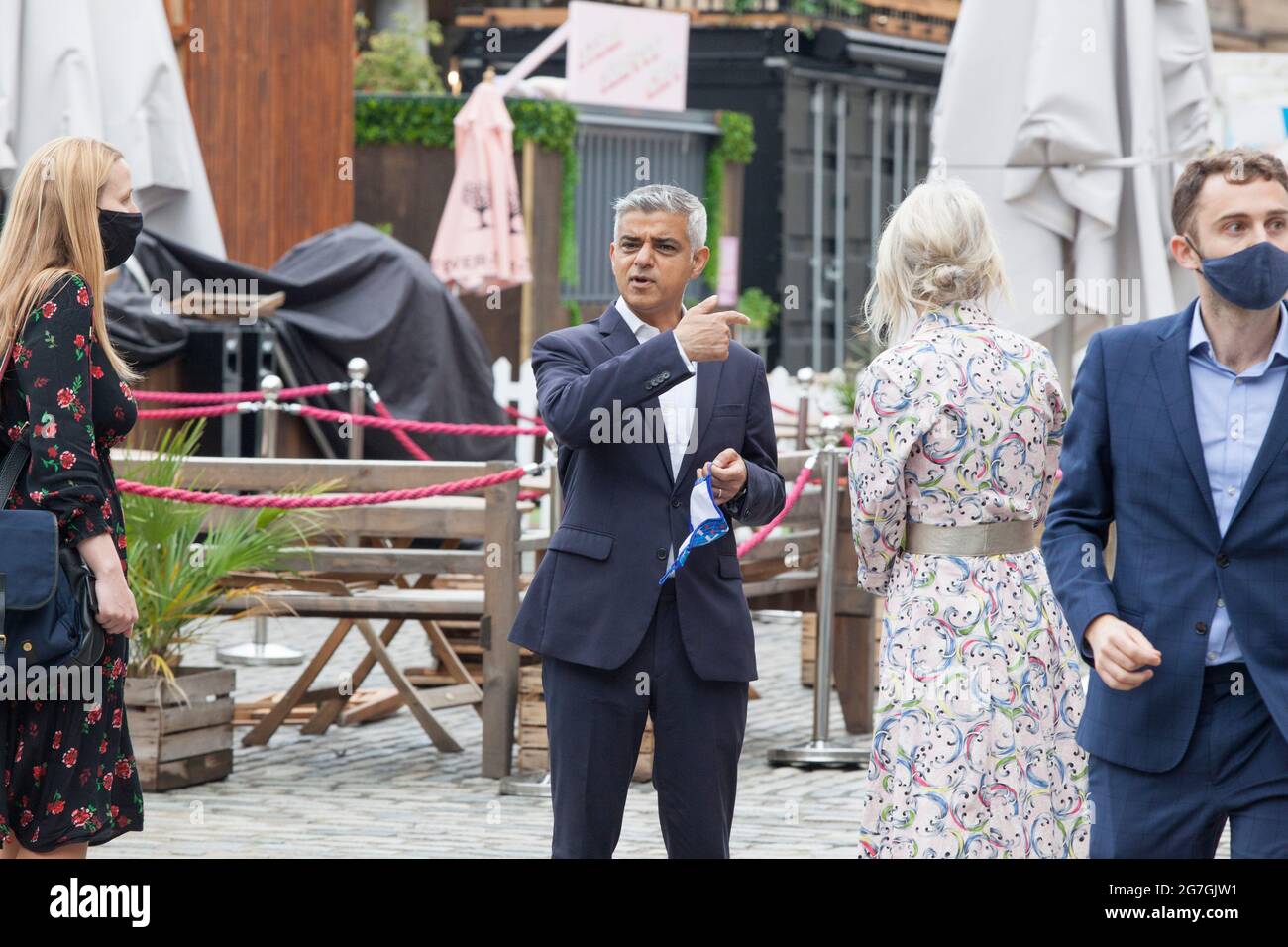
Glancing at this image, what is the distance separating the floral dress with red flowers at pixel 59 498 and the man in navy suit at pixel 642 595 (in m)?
1.04

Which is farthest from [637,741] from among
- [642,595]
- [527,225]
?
[527,225]

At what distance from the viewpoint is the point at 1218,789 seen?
3.67 meters

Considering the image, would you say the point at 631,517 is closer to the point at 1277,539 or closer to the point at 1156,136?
the point at 1277,539

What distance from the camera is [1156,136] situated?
8117 mm

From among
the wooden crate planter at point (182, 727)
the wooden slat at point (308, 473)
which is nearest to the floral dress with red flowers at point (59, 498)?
the wooden crate planter at point (182, 727)

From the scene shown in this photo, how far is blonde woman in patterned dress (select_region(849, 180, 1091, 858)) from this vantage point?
4.38m

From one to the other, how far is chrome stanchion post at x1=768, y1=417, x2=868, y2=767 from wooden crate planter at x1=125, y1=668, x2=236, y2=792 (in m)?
2.29

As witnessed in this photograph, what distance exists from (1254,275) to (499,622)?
14.8ft

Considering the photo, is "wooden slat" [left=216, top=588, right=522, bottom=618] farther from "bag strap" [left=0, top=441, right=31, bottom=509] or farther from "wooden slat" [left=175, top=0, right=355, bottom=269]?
"wooden slat" [left=175, top=0, right=355, bottom=269]

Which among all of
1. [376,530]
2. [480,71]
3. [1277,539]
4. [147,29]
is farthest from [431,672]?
[480,71]

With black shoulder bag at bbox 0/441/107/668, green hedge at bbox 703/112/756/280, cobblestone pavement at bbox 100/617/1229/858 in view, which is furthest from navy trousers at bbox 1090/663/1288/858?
green hedge at bbox 703/112/756/280

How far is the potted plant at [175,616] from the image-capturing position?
7.41m

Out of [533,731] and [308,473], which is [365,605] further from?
[533,731]

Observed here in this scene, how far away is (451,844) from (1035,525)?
2769mm
